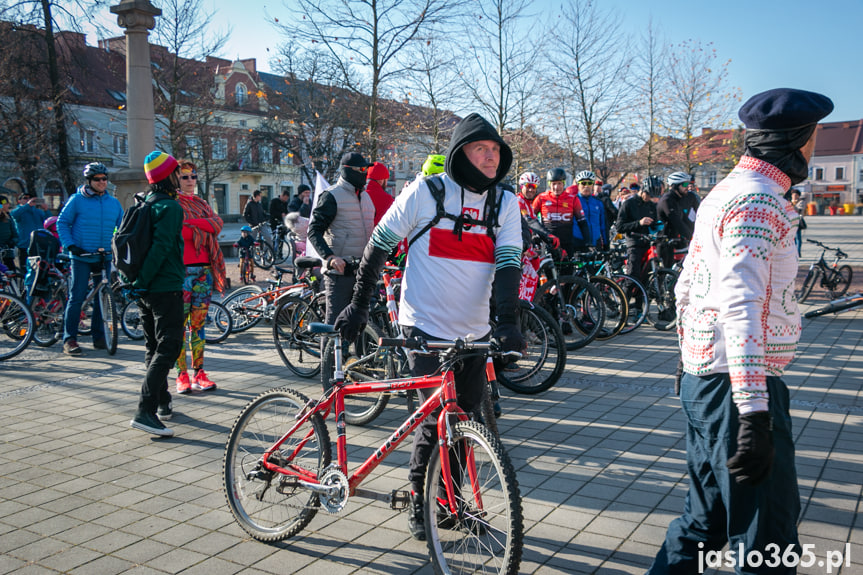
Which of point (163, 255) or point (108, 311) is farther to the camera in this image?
point (108, 311)

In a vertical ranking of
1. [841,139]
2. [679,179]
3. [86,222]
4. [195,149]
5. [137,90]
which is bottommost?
[86,222]

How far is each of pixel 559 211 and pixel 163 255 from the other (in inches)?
227

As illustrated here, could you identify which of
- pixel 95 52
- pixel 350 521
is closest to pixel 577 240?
pixel 350 521

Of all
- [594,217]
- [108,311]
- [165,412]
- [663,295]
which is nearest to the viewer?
[165,412]

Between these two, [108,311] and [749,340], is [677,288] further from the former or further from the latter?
[108,311]

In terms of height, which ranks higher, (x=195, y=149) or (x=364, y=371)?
(x=195, y=149)

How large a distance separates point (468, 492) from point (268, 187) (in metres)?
64.3

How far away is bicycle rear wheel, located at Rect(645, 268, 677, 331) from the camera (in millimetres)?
9781

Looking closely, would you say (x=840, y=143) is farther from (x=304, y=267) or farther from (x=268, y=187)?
(x=304, y=267)

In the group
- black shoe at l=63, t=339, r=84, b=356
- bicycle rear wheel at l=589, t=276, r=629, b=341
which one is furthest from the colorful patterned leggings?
bicycle rear wheel at l=589, t=276, r=629, b=341

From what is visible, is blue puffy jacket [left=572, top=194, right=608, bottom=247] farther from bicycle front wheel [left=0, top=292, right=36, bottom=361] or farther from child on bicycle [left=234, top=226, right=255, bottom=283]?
child on bicycle [left=234, top=226, right=255, bottom=283]

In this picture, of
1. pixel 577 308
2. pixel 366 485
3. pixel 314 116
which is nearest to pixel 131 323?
pixel 577 308

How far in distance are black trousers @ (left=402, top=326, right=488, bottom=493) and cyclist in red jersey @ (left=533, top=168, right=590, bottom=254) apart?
645 centimetres

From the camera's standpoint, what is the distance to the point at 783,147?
2.36 m
